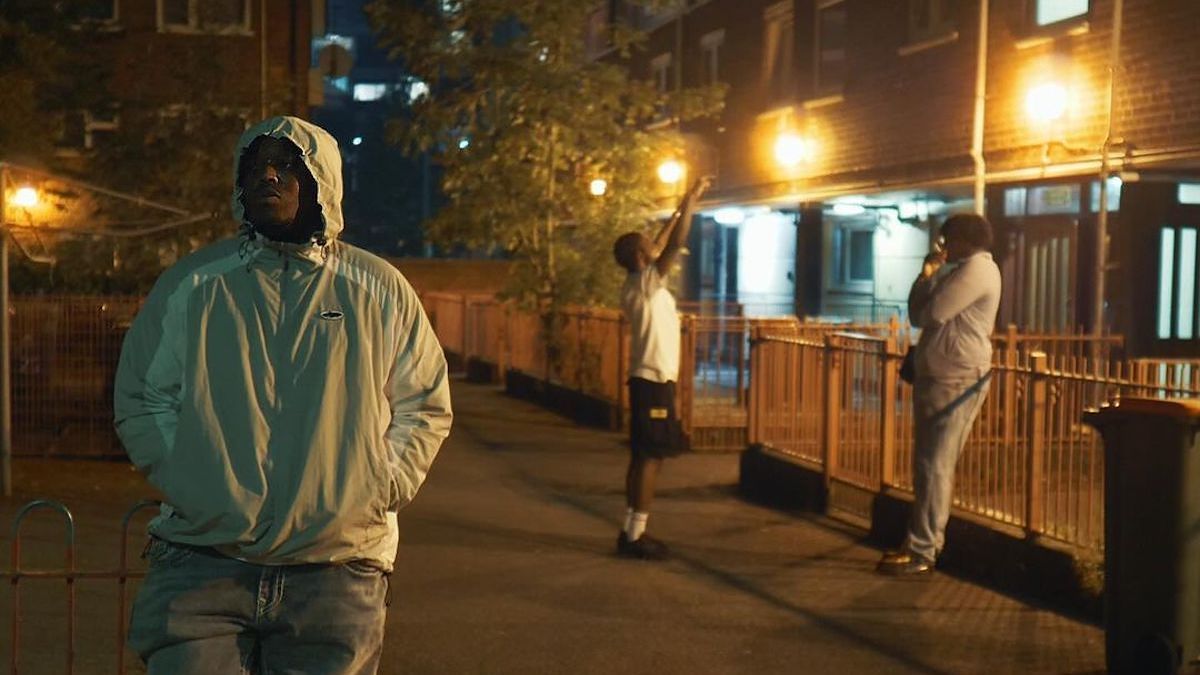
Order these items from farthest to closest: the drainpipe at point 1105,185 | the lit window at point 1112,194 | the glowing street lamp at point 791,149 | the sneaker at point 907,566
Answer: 1. the glowing street lamp at point 791,149
2. the lit window at point 1112,194
3. the drainpipe at point 1105,185
4. the sneaker at point 907,566

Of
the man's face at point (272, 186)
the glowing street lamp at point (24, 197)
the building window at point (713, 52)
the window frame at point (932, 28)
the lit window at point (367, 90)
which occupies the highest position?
the lit window at point (367, 90)

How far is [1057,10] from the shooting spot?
1617 cm

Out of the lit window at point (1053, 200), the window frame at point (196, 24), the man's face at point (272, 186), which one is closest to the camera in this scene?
the man's face at point (272, 186)

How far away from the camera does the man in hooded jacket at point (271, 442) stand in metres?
3.33

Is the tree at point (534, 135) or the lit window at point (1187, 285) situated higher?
the tree at point (534, 135)

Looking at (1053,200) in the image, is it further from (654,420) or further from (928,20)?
(654,420)

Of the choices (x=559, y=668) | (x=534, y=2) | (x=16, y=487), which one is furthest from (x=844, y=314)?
(x=559, y=668)

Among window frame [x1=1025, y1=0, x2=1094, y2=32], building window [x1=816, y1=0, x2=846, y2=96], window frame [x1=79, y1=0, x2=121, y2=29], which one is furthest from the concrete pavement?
window frame [x1=79, y1=0, x2=121, y2=29]

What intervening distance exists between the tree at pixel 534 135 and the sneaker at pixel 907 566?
1059 centimetres

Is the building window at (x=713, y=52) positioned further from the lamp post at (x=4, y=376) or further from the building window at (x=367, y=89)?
the building window at (x=367, y=89)

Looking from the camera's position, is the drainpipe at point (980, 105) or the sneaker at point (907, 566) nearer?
the sneaker at point (907, 566)

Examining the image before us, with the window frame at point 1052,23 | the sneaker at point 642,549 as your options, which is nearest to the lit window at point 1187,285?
Result: the window frame at point 1052,23

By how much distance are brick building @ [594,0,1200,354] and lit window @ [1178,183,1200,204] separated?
0.02 metres

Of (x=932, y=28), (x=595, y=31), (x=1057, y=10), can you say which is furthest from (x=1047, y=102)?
(x=595, y=31)
